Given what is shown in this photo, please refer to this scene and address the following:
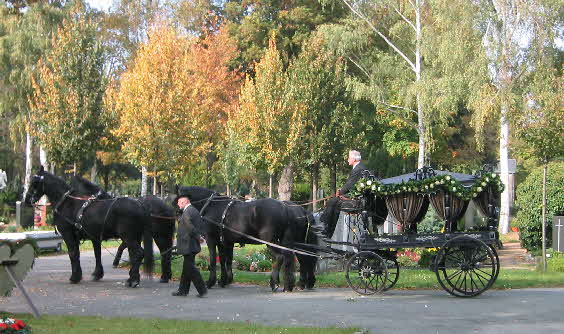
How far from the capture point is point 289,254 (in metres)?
14.5

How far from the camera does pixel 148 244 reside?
51.4ft

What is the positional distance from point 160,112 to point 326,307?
2180cm

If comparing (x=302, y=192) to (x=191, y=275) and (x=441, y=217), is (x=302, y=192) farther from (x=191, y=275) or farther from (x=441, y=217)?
(x=191, y=275)

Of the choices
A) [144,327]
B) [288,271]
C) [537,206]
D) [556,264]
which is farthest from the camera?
[537,206]

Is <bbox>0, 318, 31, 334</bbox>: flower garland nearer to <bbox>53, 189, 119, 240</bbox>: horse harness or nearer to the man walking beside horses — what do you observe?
the man walking beside horses

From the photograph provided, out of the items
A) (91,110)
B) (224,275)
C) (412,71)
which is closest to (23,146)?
(91,110)

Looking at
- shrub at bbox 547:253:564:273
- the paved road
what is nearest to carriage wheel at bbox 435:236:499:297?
the paved road

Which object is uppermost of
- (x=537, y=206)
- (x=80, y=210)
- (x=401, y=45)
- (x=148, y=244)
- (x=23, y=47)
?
(x=401, y=45)

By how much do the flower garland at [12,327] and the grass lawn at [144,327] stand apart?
30 centimetres

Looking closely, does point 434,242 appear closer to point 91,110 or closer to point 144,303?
point 144,303

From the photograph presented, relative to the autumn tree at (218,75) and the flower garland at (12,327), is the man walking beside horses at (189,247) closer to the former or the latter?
the flower garland at (12,327)

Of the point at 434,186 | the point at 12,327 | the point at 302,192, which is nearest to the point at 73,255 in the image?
the point at 12,327

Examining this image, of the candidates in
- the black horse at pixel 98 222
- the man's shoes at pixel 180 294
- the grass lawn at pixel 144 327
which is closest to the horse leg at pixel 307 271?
the man's shoes at pixel 180 294

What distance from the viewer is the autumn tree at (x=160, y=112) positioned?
32719 millimetres
